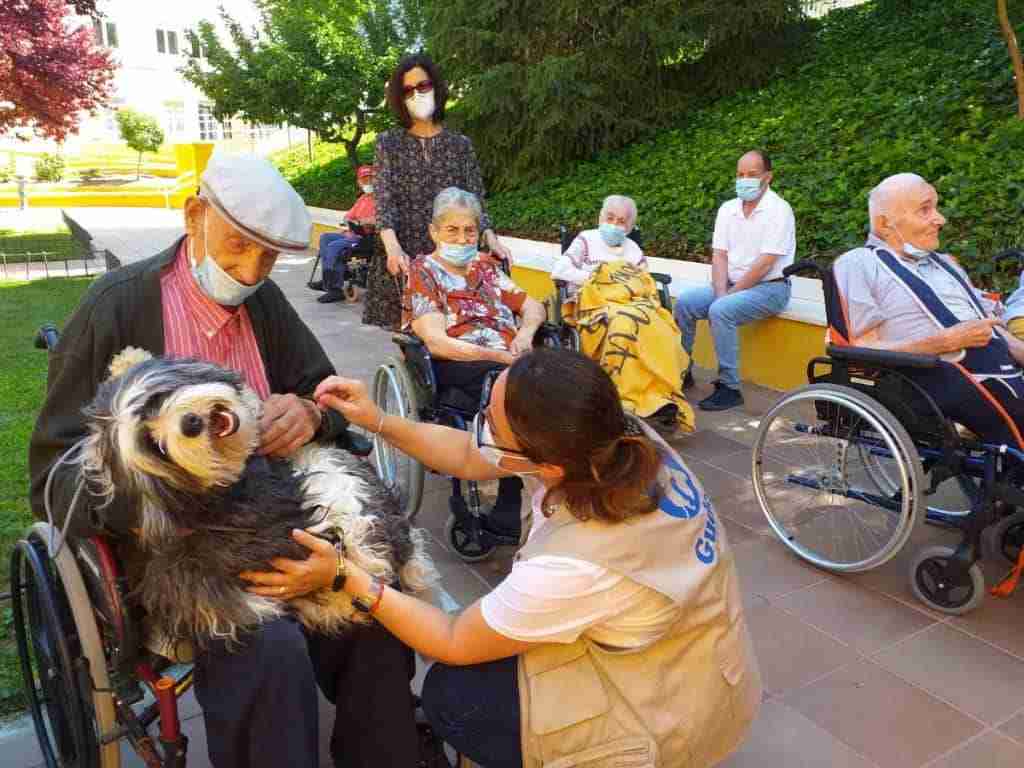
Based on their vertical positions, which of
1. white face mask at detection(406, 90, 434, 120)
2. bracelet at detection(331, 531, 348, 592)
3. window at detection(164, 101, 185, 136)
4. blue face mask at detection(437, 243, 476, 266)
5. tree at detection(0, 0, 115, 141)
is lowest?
bracelet at detection(331, 531, 348, 592)

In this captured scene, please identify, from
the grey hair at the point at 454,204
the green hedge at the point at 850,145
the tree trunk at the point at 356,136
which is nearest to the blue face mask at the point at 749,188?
the green hedge at the point at 850,145

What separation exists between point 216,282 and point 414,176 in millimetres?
2499

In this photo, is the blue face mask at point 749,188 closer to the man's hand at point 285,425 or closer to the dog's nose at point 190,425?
the man's hand at point 285,425

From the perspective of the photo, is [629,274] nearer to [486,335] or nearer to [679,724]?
[486,335]

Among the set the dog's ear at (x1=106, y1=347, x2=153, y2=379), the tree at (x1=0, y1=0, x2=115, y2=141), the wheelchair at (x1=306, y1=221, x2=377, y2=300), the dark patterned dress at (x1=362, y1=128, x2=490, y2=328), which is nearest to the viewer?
the dog's ear at (x1=106, y1=347, x2=153, y2=379)

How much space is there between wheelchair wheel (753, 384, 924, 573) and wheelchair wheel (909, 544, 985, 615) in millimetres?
133

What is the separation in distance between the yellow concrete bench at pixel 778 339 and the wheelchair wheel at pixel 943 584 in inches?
94.1

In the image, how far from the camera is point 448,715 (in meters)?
1.74

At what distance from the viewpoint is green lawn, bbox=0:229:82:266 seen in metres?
11.6

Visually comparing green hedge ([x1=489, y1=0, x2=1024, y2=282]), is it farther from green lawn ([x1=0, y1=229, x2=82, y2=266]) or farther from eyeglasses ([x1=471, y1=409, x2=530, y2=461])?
green lawn ([x1=0, y1=229, x2=82, y2=266])

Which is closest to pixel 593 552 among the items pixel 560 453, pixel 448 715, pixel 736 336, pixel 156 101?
pixel 560 453

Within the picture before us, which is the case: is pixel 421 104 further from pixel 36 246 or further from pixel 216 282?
pixel 36 246

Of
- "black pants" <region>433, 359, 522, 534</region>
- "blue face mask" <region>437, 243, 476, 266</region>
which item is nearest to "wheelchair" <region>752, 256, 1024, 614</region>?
"black pants" <region>433, 359, 522, 534</region>

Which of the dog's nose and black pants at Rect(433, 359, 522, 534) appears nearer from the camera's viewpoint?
the dog's nose
